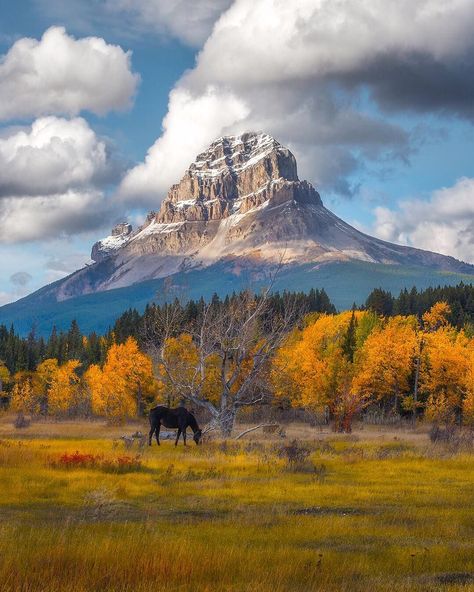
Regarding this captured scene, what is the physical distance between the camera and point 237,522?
14.9 m

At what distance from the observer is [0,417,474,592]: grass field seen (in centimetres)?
890

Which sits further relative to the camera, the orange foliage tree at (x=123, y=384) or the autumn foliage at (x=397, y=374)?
the orange foliage tree at (x=123, y=384)

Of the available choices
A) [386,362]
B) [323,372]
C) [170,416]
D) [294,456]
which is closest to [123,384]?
[323,372]

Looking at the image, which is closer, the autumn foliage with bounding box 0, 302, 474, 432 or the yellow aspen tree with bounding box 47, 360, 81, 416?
the autumn foliage with bounding box 0, 302, 474, 432

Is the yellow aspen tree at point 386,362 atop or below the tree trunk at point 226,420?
atop

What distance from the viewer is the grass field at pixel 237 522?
8898 mm

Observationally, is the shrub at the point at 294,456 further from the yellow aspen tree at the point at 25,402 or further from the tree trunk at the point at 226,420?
the yellow aspen tree at the point at 25,402

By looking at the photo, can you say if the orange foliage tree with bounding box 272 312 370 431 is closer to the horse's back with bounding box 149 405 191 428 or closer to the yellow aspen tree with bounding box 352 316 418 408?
the yellow aspen tree with bounding box 352 316 418 408

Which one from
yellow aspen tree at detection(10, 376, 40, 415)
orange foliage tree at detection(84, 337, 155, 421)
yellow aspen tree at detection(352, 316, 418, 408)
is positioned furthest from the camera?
yellow aspen tree at detection(10, 376, 40, 415)

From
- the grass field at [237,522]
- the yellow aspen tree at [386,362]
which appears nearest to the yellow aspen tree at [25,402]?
the yellow aspen tree at [386,362]

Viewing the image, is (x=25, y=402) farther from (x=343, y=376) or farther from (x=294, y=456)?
(x=294, y=456)

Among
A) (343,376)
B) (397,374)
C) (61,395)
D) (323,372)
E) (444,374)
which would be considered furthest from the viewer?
(61,395)

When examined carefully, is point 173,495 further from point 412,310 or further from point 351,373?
point 412,310

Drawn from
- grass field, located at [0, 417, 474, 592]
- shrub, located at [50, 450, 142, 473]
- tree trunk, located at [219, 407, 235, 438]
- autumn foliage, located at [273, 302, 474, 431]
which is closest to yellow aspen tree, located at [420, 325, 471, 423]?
autumn foliage, located at [273, 302, 474, 431]
